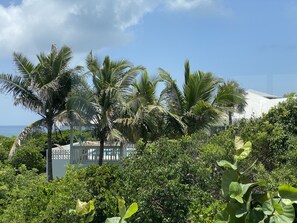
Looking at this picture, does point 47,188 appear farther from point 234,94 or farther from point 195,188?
point 234,94

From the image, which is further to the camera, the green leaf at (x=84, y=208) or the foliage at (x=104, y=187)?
the foliage at (x=104, y=187)

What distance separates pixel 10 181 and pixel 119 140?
9.59 m

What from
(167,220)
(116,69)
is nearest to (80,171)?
(167,220)

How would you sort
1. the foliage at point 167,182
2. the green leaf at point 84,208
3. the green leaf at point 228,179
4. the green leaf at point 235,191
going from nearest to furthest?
the green leaf at point 235,191 < the green leaf at point 228,179 < the green leaf at point 84,208 < the foliage at point 167,182

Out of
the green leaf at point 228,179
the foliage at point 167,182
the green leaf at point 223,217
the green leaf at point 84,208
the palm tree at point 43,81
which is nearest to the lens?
the green leaf at point 223,217

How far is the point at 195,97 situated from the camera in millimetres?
17859

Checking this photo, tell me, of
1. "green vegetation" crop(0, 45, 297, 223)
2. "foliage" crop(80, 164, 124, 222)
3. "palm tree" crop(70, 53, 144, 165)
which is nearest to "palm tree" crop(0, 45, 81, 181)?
"palm tree" crop(70, 53, 144, 165)

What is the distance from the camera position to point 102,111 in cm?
1862

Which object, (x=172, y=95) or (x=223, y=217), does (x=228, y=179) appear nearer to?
(x=223, y=217)

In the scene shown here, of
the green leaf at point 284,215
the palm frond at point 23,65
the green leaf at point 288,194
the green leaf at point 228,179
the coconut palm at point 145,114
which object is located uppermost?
the palm frond at point 23,65

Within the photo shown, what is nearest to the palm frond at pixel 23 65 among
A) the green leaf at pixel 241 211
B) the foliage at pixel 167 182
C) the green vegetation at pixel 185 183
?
the green vegetation at pixel 185 183

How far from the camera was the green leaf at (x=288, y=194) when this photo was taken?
435 cm

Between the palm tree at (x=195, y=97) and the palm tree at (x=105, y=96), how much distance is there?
76.1 inches

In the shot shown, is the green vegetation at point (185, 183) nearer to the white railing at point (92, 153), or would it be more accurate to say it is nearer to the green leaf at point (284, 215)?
the green leaf at point (284, 215)
